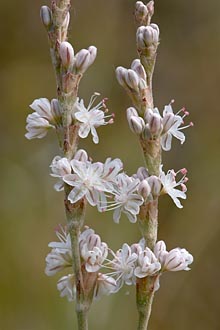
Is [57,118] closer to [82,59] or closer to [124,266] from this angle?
[82,59]

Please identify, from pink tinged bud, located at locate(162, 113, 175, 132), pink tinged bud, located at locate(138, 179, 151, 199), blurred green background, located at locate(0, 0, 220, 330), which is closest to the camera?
pink tinged bud, located at locate(138, 179, 151, 199)

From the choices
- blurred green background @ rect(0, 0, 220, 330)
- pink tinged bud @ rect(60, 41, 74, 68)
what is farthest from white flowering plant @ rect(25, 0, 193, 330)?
blurred green background @ rect(0, 0, 220, 330)

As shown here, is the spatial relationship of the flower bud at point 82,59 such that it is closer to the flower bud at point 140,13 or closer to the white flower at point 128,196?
the flower bud at point 140,13

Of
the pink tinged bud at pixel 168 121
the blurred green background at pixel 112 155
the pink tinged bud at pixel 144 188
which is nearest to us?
the pink tinged bud at pixel 144 188

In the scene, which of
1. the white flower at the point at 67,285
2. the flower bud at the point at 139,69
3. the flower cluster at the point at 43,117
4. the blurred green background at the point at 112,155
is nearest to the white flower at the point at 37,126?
the flower cluster at the point at 43,117

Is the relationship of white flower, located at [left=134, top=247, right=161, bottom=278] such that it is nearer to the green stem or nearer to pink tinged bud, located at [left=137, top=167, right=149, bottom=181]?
the green stem
